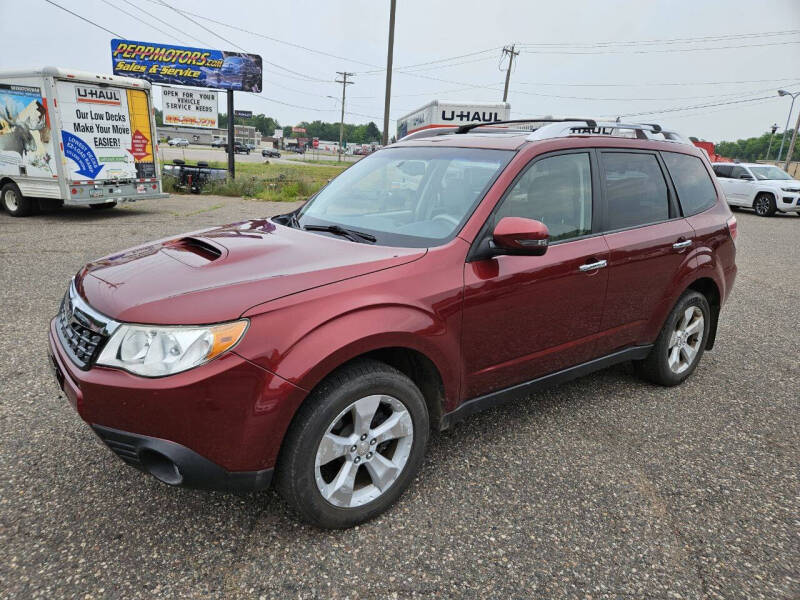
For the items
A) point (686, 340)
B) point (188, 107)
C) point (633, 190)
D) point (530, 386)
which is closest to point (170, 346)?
point (530, 386)

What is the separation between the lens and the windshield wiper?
2732 millimetres

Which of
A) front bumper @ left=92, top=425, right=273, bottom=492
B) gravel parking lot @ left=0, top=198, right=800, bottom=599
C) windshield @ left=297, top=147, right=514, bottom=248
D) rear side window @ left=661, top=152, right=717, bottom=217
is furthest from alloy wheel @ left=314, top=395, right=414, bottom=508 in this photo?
rear side window @ left=661, top=152, right=717, bottom=217

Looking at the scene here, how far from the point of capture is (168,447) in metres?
1.94

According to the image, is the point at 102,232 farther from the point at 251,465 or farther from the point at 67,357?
the point at 251,465

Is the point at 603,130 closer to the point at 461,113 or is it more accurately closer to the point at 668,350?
the point at 668,350

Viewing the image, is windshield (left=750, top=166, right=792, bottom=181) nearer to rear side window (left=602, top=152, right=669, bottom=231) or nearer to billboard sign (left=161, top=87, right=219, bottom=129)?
rear side window (left=602, top=152, right=669, bottom=231)

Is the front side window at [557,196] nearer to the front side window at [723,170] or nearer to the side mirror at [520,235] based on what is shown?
the side mirror at [520,235]

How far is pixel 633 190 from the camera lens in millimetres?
3463

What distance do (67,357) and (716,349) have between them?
5070mm

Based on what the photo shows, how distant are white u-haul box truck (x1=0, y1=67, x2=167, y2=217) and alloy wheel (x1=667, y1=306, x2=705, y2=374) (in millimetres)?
11202

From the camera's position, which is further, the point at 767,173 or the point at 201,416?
the point at 767,173

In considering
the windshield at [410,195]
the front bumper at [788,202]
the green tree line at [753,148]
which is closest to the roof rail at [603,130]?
the windshield at [410,195]

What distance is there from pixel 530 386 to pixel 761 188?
18.7 metres

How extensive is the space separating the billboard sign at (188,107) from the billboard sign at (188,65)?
1.47 metres
